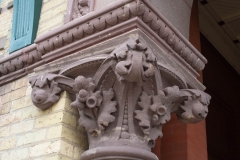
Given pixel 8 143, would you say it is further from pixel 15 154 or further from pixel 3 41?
pixel 3 41

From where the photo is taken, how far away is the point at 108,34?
200 centimetres

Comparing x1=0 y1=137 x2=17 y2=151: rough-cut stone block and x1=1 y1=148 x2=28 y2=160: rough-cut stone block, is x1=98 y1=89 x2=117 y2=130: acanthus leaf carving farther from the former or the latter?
x1=0 y1=137 x2=17 y2=151: rough-cut stone block

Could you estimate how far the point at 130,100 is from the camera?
6.22 feet

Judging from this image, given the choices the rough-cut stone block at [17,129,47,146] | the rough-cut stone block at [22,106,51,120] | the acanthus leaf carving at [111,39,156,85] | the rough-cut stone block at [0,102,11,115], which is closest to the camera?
the acanthus leaf carving at [111,39,156,85]

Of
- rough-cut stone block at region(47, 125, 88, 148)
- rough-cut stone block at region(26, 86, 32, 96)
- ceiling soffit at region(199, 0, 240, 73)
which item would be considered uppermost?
ceiling soffit at region(199, 0, 240, 73)

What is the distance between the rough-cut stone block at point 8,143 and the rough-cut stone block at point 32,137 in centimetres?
5

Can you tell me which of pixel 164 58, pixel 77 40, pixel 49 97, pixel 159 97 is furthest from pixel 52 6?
pixel 159 97

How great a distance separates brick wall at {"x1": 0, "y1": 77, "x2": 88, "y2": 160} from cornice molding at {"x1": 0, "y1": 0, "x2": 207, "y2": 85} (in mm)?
248

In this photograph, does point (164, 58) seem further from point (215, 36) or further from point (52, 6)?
point (215, 36)

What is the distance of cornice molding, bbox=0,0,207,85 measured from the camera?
193cm

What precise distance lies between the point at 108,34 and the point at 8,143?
3.00ft

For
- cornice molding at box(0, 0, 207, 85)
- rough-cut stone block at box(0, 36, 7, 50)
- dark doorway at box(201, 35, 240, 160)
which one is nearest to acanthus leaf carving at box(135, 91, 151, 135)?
cornice molding at box(0, 0, 207, 85)

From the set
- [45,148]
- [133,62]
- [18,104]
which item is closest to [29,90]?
[18,104]

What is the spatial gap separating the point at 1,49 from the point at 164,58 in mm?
1381
